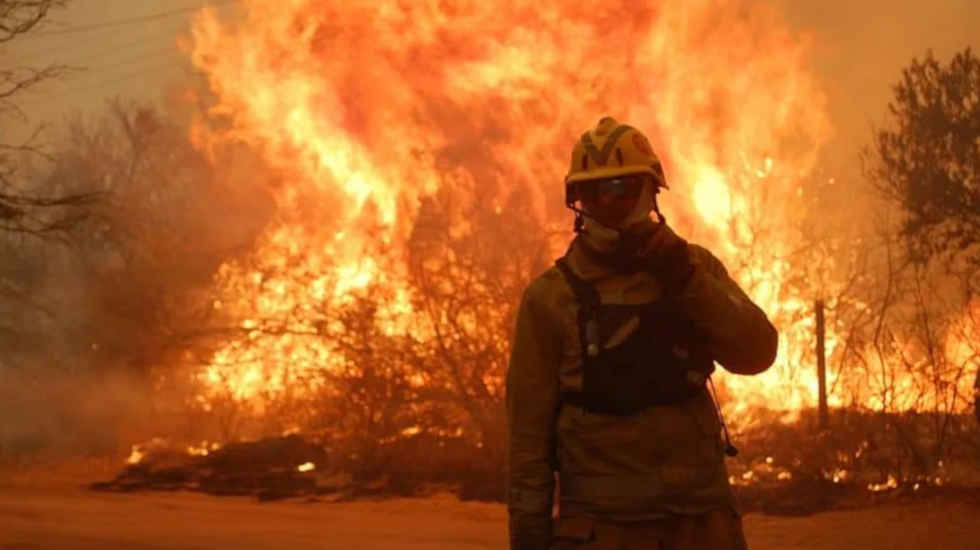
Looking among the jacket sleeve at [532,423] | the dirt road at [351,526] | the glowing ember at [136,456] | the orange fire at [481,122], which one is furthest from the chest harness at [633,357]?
the glowing ember at [136,456]

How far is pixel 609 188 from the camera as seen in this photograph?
149 inches

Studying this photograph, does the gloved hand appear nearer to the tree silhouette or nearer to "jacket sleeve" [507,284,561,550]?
"jacket sleeve" [507,284,561,550]

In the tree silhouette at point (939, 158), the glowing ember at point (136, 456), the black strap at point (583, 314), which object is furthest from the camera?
the tree silhouette at point (939, 158)

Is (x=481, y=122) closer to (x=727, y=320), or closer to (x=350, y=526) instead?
(x=350, y=526)

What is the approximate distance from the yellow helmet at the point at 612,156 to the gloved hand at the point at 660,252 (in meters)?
0.20

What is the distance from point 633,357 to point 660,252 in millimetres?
314

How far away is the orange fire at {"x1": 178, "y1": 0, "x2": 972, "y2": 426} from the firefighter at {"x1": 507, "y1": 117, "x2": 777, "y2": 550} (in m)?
13.7

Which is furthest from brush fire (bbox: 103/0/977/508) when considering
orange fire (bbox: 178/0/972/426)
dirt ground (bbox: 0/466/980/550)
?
dirt ground (bbox: 0/466/980/550)

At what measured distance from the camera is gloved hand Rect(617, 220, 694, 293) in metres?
3.57

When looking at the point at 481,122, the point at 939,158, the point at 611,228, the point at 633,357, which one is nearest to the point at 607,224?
the point at 611,228

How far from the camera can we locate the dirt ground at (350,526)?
10.9 metres

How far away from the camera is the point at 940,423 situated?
1385cm

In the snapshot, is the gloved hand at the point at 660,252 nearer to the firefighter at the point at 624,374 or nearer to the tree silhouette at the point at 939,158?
the firefighter at the point at 624,374

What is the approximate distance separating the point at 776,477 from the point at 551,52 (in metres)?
7.34
